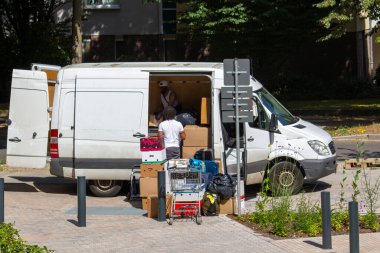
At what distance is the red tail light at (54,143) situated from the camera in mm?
15484

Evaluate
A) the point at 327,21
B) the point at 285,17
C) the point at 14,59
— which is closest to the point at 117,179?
the point at 327,21

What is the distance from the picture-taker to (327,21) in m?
26.8

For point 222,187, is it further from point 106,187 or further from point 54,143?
point 54,143

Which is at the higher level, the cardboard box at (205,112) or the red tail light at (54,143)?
the cardboard box at (205,112)

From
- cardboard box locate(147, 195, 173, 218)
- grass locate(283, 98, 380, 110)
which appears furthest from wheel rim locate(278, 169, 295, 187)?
grass locate(283, 98, 380, 110)

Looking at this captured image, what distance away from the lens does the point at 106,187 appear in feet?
51.7

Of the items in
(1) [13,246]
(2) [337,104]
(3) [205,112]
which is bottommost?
(1) [13,246]

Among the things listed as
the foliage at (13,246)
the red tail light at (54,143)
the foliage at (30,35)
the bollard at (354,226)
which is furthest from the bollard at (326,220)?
the foliage at (30,35)

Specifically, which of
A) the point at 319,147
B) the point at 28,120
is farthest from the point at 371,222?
the point at 28,120

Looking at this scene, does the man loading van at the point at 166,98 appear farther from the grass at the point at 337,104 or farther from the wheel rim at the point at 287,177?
the grass at the point at 337,104

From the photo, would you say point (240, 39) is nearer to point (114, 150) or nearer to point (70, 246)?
point (114, 150)

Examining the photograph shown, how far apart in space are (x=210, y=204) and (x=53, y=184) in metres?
5.49

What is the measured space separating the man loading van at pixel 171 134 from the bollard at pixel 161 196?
2.12 meters

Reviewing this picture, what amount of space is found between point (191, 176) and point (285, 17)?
72.5ft
